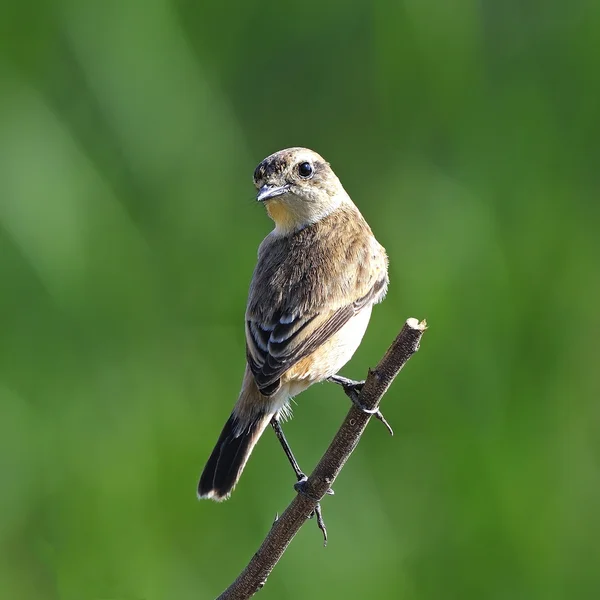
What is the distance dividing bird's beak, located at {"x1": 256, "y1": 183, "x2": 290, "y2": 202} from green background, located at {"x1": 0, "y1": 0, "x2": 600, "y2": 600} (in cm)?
114

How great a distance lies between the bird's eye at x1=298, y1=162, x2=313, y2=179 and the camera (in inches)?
167

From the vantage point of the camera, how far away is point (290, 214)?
420 centimetres

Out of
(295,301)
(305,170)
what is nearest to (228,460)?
(295,301)

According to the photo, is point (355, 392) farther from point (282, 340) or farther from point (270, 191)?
point (270, 191)

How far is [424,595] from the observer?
191 inches

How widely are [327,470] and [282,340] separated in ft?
2.56

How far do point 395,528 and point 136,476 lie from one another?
1206mm

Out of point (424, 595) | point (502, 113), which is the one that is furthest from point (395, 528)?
point (502, 113)

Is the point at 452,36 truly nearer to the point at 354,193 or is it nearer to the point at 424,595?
the point at 354,193

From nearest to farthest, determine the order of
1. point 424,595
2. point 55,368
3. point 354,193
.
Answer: point 424,595 → point 55,368 → point 354,193

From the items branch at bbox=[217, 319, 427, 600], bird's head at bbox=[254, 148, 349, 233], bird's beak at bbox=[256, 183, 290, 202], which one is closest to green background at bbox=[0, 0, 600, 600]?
bird's head at bbox=[254, 148, 349, 233]

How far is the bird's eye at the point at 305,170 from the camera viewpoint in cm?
425

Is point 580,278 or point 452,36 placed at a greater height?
point 452,36

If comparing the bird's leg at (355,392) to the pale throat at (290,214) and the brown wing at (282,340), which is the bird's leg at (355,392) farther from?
the pale throat at (290,214)
